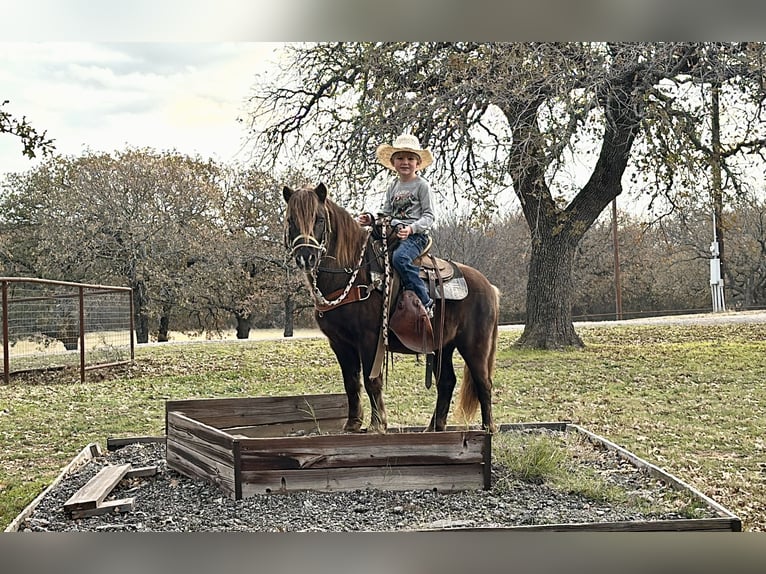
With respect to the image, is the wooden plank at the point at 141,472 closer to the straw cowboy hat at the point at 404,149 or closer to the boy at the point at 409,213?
the boy at the point at 409,213

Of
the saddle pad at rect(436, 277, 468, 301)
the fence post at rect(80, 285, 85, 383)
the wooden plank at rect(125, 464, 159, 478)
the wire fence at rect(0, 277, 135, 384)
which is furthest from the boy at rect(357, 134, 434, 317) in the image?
the fence post at rect(80, 285, 85, 383)

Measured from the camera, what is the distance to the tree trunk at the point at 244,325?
5559 mm

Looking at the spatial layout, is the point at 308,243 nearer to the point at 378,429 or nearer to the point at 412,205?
the point at 412,205

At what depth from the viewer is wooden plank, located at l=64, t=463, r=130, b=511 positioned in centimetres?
354

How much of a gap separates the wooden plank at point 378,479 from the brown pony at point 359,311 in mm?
330

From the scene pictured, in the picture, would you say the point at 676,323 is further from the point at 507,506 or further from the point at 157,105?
the point at 157,105

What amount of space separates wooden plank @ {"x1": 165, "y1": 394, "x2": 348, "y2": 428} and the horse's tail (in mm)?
667

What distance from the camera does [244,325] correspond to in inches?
220

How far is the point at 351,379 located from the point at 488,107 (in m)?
3.08

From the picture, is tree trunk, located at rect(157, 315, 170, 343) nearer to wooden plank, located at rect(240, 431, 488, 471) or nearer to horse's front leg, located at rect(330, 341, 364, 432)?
horse's front leg, located at rect(330, 341, 364, 432)

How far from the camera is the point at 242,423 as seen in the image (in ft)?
13.8

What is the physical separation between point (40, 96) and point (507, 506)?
4.26 meters

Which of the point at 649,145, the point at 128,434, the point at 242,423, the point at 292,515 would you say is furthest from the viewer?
the point at 649,145

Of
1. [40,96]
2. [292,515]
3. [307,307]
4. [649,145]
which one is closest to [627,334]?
[649,145]
